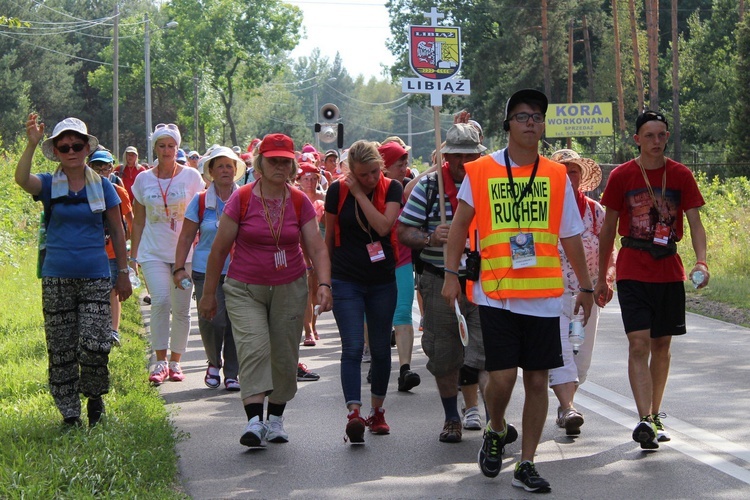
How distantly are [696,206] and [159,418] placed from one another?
3723 millimetres

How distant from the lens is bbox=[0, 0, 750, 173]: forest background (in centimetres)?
5549

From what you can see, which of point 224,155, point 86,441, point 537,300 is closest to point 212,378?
point 224,155

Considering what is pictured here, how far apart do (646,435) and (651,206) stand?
1376mm

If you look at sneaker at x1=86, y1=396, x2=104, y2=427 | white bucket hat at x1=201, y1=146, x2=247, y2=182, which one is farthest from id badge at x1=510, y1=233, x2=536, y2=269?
white bucket hat at x1=201, y1=146, x2=247, y2=182

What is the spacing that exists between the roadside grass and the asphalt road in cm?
22

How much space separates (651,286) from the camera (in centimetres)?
743

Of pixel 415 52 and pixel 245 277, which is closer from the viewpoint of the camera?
pixel 245 277

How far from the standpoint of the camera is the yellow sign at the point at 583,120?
57.2 m

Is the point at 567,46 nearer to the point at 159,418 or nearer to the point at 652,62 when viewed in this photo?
the point at 652,62

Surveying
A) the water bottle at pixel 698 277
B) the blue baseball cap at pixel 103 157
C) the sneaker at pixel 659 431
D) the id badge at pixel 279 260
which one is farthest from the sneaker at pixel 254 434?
the blue baseball cap at pixel 103 157

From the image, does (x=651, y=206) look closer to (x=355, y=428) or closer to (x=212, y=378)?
(x=355, y=428)

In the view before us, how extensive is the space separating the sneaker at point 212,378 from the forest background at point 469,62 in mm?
32767

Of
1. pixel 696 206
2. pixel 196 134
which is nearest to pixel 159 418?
pixel 696 206

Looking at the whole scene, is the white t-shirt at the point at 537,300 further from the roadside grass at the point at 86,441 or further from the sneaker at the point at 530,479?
the roadside grass at the point at 86,441
